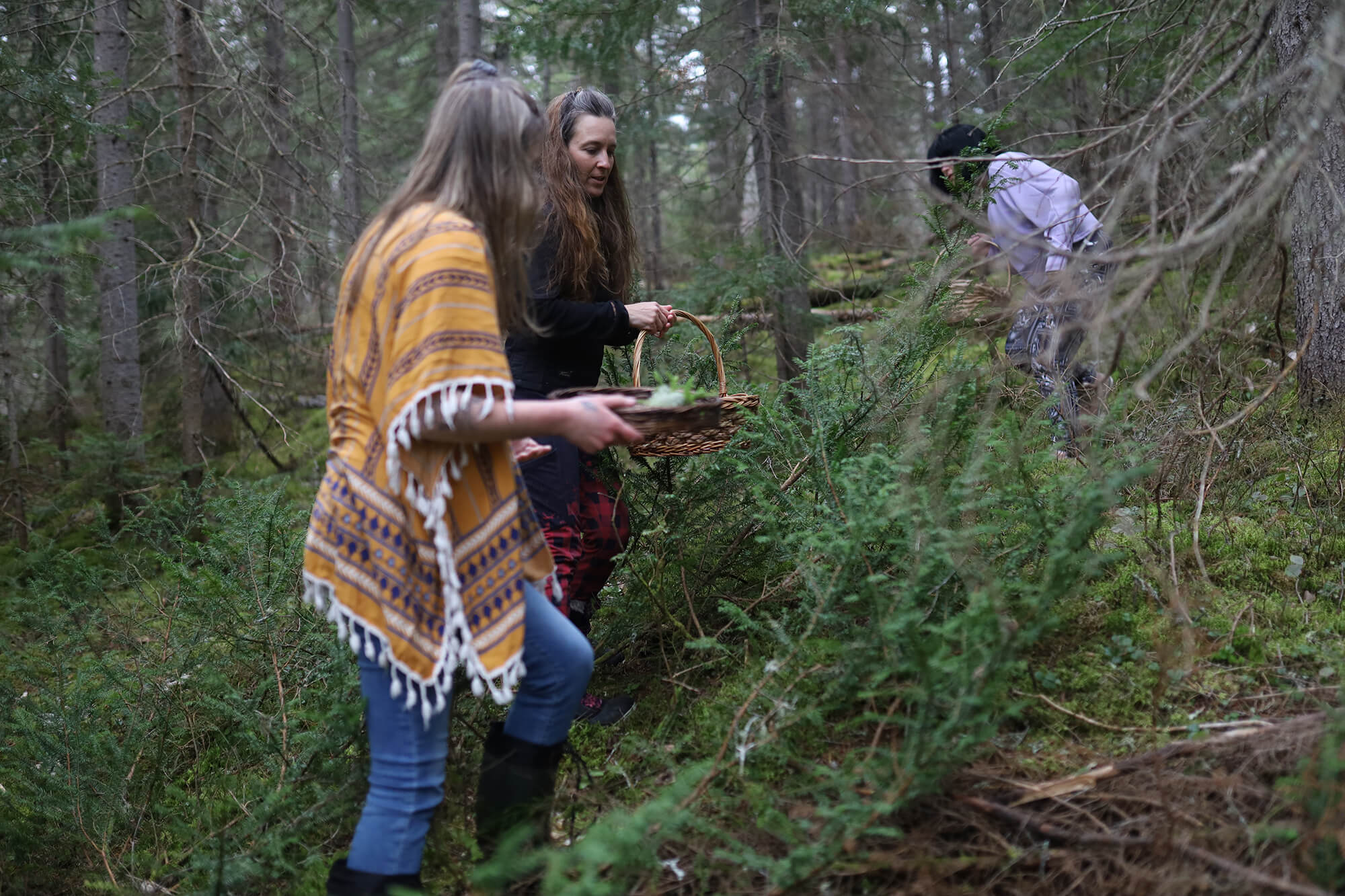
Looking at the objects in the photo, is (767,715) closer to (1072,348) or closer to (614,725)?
(614,725)

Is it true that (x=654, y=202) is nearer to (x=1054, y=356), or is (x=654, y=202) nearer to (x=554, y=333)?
(x=554, y=333)

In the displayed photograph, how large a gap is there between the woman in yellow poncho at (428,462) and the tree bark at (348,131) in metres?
5.26

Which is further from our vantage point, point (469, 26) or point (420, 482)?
point (469, 26)

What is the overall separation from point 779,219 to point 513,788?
205 inches

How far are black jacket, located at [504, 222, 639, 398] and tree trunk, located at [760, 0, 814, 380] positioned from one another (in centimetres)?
335

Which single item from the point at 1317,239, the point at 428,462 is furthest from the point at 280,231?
the point at 1317,239

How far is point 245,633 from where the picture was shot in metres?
4.45

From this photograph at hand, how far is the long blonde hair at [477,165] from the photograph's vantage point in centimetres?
231

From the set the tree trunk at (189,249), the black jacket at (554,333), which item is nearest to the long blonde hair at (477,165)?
the black jacket at (554,333)

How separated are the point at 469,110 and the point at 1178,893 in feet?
8.23

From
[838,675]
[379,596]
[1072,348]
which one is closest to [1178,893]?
[838,675]

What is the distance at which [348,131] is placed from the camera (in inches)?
388

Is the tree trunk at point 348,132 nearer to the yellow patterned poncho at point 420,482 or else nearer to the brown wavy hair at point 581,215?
the brown wavy hair at point 581,215

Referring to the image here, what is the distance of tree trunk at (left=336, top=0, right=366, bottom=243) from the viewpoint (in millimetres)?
7434
